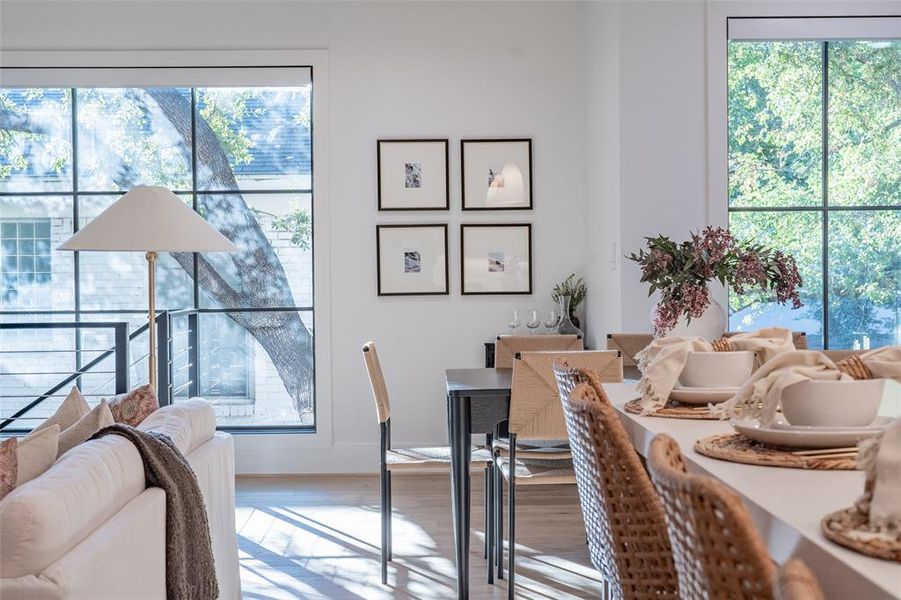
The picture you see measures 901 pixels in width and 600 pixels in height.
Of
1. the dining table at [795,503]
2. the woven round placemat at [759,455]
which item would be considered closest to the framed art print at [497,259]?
the dining table at [795,503]

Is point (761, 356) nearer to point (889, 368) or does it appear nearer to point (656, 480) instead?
point (889, 368)

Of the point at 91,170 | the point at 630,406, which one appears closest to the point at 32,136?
the point at 91,170

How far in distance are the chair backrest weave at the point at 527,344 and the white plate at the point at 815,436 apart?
294cm

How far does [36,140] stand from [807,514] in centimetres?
584

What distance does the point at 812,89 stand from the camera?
5066mm

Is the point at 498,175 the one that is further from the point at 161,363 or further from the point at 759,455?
the point at 759,455

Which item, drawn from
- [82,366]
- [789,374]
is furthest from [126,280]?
[789,374]

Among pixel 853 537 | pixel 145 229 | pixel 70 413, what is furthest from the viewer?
pixel 145 229

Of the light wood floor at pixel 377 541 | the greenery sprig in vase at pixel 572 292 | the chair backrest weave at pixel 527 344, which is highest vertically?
the greenery sprig in vase at pixel 572 292

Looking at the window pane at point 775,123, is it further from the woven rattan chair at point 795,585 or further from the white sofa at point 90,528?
the woven rattan chair at point 795,585

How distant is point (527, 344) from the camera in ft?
14.1

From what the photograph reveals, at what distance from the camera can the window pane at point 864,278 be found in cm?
511

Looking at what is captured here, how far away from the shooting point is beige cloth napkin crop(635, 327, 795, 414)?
1.78m

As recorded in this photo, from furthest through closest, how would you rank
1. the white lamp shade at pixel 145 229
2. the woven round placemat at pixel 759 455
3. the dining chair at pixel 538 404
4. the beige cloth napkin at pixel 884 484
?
1. the white lamp shade at pixel 145 229
2. the dining chair at pixel 538 404
3. the woven round placemat at pixel 759 455
4. the beige cloth napkin at pixel 884 484
